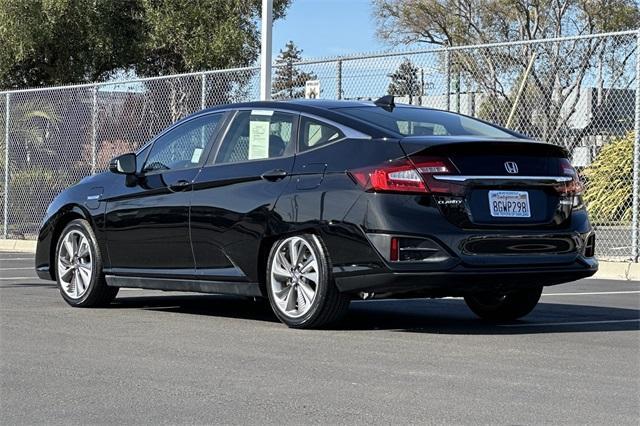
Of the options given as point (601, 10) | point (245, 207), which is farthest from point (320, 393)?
point (601, 10)

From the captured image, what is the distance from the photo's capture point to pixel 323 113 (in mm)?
8188

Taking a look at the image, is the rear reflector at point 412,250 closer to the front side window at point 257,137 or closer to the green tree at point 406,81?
the front side window at point 257,137

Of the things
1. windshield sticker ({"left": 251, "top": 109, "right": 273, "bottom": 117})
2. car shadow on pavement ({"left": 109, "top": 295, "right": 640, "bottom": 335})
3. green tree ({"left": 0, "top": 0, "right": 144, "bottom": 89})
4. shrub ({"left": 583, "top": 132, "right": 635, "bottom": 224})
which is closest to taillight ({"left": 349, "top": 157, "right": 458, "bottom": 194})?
car shadow on pavement ({"left": 109, "top": 295, "right": 640, "bottom": 335})

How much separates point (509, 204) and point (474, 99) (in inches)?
315

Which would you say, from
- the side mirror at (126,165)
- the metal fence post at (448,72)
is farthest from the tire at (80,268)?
the metal fence post at (448,72)

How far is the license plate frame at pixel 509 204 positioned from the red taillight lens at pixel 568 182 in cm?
33

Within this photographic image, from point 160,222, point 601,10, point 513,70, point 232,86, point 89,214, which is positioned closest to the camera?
point 160,222

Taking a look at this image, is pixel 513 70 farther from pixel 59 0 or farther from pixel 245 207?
pixel 59 0

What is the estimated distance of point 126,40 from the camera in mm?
31312

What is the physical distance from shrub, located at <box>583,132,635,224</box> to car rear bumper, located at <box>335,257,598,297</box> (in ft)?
22.3

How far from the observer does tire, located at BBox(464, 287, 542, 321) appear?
8648mm

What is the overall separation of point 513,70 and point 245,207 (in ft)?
28.4

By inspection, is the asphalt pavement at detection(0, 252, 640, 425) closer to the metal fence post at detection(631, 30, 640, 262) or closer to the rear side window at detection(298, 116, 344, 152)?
the rear side window at detection(298, 116, 344, 152)

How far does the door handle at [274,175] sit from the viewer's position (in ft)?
26.3
